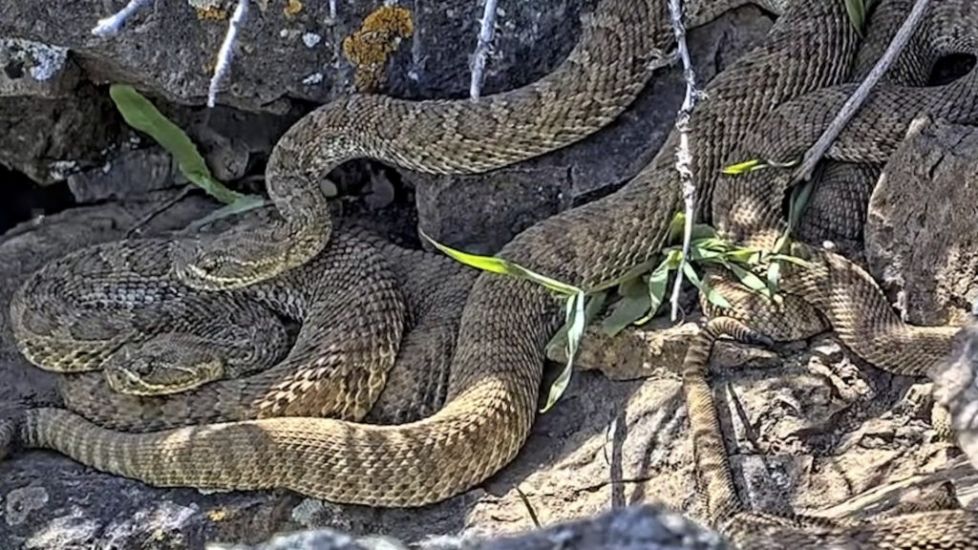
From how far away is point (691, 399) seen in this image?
5023mm

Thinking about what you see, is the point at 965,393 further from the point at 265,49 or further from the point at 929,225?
the point at 265,49

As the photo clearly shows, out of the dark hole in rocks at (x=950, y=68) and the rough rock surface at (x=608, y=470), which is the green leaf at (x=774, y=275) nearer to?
the rough rock surface at (x=608, y=470)

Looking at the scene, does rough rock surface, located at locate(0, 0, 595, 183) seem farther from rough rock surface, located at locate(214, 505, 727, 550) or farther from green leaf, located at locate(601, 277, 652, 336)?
rough rock surface, located at locate(214, 505, 727, 550)

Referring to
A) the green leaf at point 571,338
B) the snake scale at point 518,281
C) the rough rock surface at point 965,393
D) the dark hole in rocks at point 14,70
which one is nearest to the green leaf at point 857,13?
the snake scale at point 518,281

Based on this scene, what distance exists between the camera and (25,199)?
7152mm

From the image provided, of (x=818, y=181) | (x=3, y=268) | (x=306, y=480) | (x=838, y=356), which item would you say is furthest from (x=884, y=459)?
(x=3, y=268)

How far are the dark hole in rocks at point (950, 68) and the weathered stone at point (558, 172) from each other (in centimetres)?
72

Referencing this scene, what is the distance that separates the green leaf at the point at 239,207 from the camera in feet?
20.8

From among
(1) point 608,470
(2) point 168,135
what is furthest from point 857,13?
(2) point 168,135

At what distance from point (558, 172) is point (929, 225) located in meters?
1.62

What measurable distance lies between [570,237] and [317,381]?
44.9 inches

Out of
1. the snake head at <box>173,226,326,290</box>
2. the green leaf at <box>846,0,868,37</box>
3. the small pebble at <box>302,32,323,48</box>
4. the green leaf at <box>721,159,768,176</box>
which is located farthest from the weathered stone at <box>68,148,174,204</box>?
the green leaf at <box>846,0,868,37</box>

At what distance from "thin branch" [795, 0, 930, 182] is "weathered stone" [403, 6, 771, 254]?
0.71m

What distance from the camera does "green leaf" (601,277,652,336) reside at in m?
5.36
